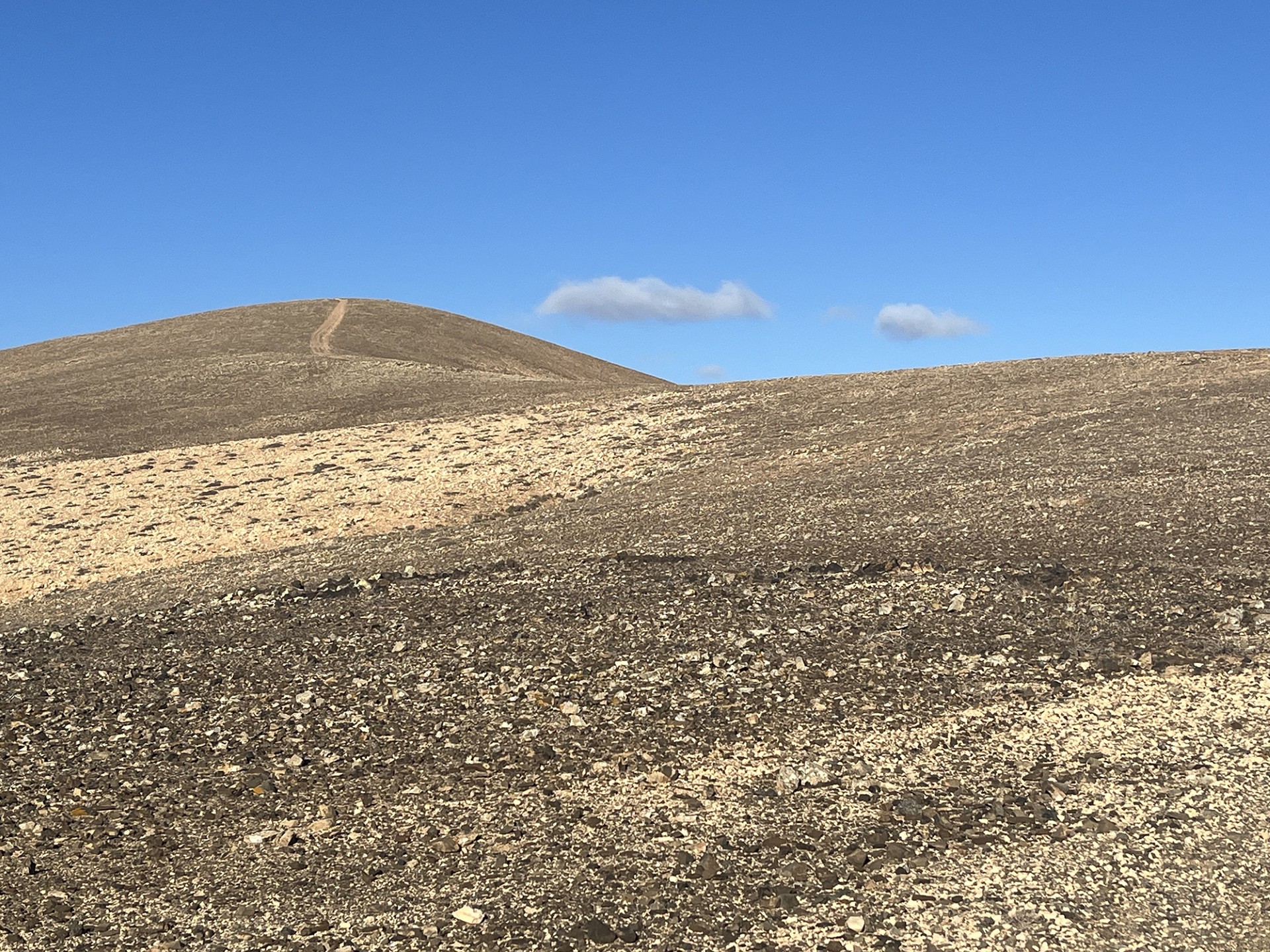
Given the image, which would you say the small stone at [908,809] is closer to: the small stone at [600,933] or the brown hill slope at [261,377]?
the small stone at [600,933]

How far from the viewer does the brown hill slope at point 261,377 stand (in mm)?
29359

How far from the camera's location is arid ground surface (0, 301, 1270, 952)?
6246 mm

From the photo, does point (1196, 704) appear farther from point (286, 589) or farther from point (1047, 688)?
point (286, 589)

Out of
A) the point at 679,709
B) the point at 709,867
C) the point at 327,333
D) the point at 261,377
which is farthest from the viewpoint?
the point at 327,333

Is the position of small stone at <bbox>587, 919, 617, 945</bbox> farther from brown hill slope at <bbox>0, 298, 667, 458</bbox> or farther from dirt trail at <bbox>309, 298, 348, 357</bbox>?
dirt trail at <bbox>309, 298, 348, 357</bbox>

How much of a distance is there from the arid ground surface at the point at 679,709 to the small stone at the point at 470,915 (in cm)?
2

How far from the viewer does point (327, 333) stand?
53.8 metres

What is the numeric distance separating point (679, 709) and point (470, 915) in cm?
326

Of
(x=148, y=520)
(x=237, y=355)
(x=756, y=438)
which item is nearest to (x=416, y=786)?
(x=148, y=520)

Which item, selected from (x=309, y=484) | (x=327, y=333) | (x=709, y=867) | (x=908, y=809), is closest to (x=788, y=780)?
(x=908, y=809)

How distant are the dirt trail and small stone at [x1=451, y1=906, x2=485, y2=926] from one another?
39.1 m

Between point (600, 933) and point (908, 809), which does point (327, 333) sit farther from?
point (600, 933)

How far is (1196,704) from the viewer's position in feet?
28.4

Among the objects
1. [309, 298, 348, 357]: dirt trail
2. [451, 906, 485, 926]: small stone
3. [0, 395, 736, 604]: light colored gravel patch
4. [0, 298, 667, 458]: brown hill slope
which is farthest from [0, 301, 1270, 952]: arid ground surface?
[309, 298, 348, 357]: dirt trail
